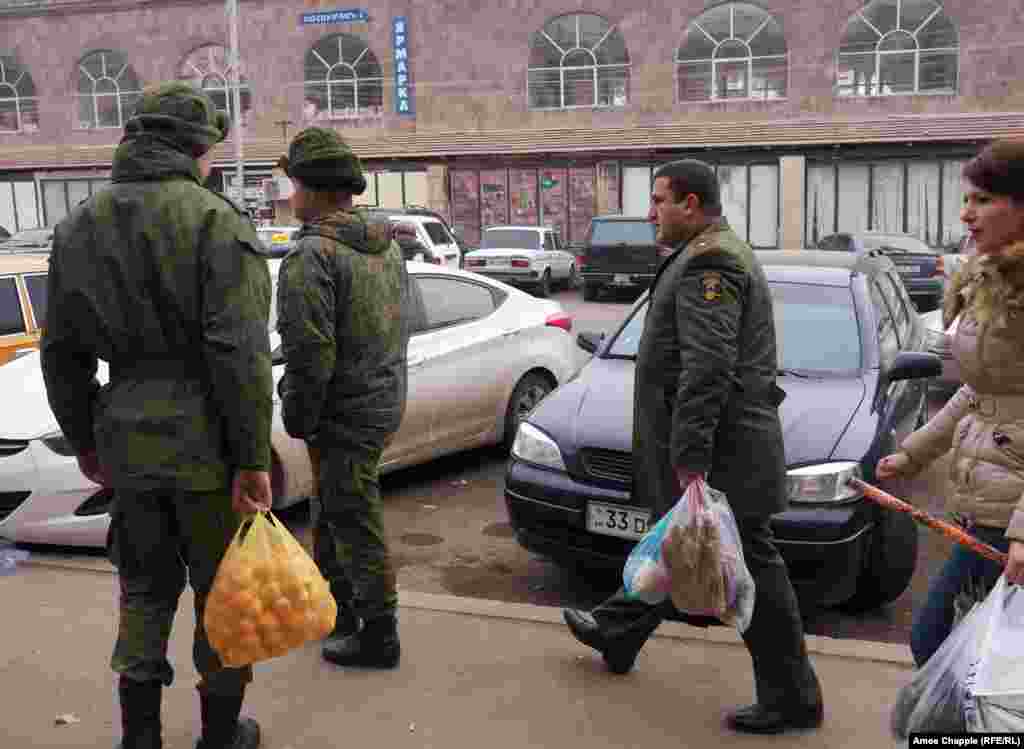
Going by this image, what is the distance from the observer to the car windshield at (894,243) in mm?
21078

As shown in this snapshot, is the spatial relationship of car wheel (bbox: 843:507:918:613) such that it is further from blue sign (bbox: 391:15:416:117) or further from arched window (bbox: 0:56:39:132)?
arched window (bbox: 0:56:39:132)

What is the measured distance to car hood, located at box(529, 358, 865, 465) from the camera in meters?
4.78

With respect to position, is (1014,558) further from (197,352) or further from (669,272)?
(197,352)

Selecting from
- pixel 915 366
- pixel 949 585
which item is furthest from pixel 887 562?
pixel 949 585

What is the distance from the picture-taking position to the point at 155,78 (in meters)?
39.4

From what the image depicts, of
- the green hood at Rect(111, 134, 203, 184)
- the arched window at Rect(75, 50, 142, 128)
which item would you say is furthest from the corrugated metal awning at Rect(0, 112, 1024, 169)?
the green hood at Rect(111, 134, 203, 184)

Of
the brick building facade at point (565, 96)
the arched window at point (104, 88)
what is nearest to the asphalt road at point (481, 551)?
the brick building facade at point (565, 96)

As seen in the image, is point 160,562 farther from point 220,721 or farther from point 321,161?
point 321,161

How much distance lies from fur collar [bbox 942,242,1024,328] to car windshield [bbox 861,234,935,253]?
19.0 meters

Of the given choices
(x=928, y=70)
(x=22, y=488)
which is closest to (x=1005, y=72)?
(x=928, y=70)

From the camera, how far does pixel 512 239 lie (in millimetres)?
25969

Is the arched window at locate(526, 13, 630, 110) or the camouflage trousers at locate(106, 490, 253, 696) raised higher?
the arched window at locate(526, 13, 630, 110)

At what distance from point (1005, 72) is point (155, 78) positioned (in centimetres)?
2708

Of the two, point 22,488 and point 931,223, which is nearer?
point 22,488
